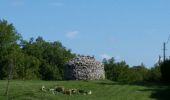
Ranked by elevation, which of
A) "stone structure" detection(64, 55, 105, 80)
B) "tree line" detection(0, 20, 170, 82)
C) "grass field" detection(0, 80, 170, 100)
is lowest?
Result: "grass field" detection(0, 80, 170, 100)

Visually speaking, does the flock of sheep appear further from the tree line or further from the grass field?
the tree line

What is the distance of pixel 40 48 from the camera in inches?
4382

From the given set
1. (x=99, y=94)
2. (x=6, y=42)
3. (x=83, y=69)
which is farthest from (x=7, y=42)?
(x=99, y=94)

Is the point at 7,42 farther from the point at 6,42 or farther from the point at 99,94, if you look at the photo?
the point at 99,94

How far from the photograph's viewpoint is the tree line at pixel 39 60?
90.4 m

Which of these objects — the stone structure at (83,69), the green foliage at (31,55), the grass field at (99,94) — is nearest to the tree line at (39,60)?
the green foliage at (31,55)

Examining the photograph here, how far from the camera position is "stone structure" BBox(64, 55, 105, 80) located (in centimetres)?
4781

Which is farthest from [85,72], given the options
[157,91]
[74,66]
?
[157,91]

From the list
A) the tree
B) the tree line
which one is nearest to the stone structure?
the tree line

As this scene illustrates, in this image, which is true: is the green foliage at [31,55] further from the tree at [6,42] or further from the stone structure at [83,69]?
the stone structure at [83,69]

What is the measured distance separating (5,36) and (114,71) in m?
33.2

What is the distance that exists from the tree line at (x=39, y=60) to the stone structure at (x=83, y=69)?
34.6m

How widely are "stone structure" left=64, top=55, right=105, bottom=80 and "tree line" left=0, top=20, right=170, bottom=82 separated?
34.6 meters

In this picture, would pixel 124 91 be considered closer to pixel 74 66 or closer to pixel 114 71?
pixel 74 66
